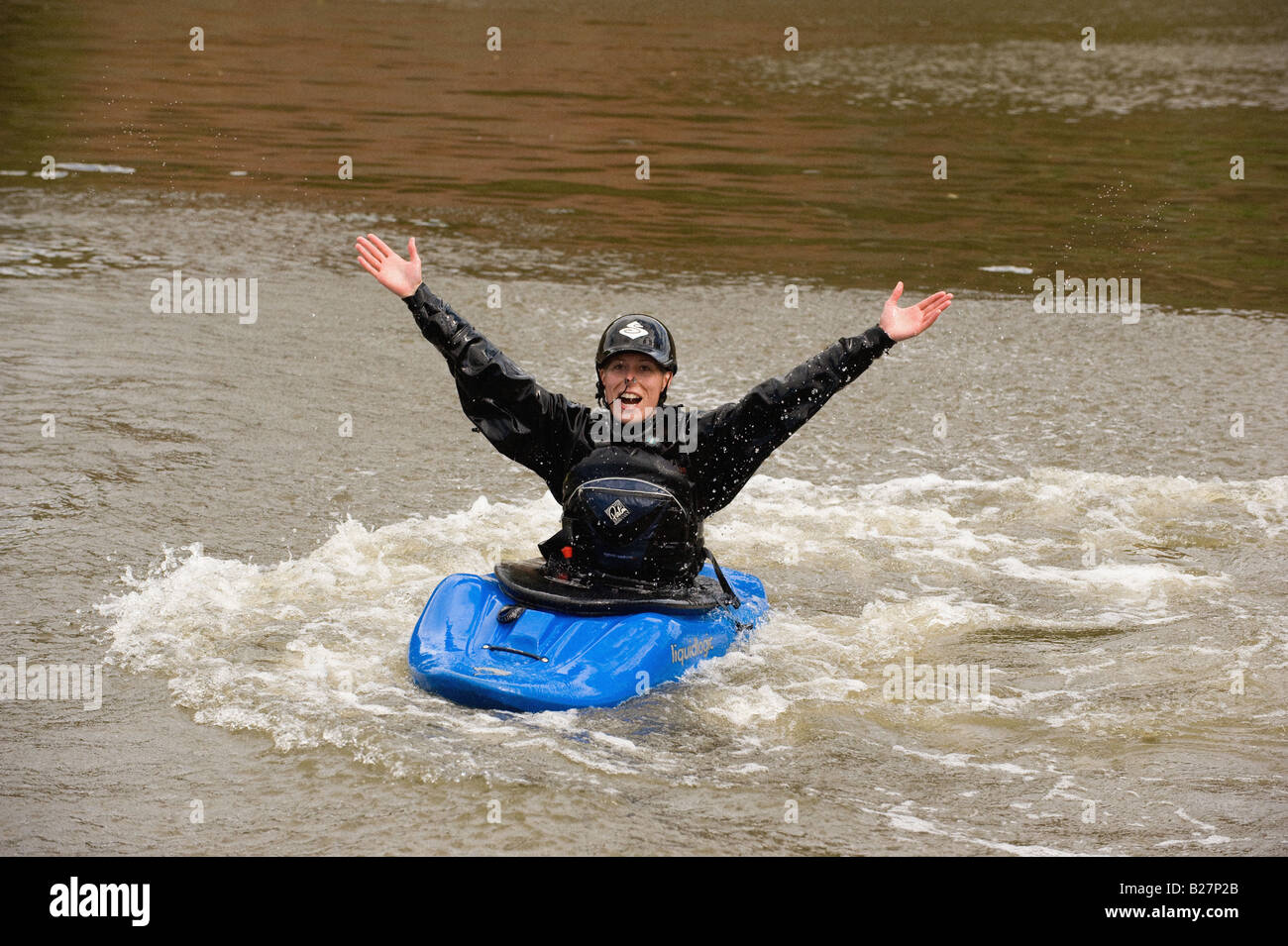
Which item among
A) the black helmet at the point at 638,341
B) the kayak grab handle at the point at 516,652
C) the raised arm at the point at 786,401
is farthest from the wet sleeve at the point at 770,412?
the kayak grab handle at the point at 516,652

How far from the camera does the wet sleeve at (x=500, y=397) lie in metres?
6.52

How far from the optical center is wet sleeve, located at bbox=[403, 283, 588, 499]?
6520 mm

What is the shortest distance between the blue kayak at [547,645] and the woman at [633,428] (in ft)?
0.68

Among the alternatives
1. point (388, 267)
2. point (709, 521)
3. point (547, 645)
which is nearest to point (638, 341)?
point (388, 267)

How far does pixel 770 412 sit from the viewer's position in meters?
6.42

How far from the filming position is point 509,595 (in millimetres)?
6410

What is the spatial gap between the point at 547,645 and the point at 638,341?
4.14ft

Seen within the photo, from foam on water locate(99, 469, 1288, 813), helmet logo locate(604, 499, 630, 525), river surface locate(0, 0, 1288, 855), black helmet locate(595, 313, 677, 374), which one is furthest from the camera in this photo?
black helmet locate(595, 313, 677, 374)

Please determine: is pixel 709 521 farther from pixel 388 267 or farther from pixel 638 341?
pixel 388 267

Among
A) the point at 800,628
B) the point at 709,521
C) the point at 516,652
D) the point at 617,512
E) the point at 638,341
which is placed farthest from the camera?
the point at 709,521

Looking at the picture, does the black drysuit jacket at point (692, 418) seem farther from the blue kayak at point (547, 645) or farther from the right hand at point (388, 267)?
the blue kayak at point (547, 645)

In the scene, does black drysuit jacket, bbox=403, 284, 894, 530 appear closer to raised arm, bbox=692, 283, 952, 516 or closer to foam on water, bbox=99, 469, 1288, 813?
raised arm, bbox=692, 283, 952, 516

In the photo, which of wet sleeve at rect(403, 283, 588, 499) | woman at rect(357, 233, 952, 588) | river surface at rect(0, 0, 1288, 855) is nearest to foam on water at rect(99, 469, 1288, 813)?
river surface at rect(0, 0, 1288, 855)

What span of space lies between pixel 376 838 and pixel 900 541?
4.01 meters
